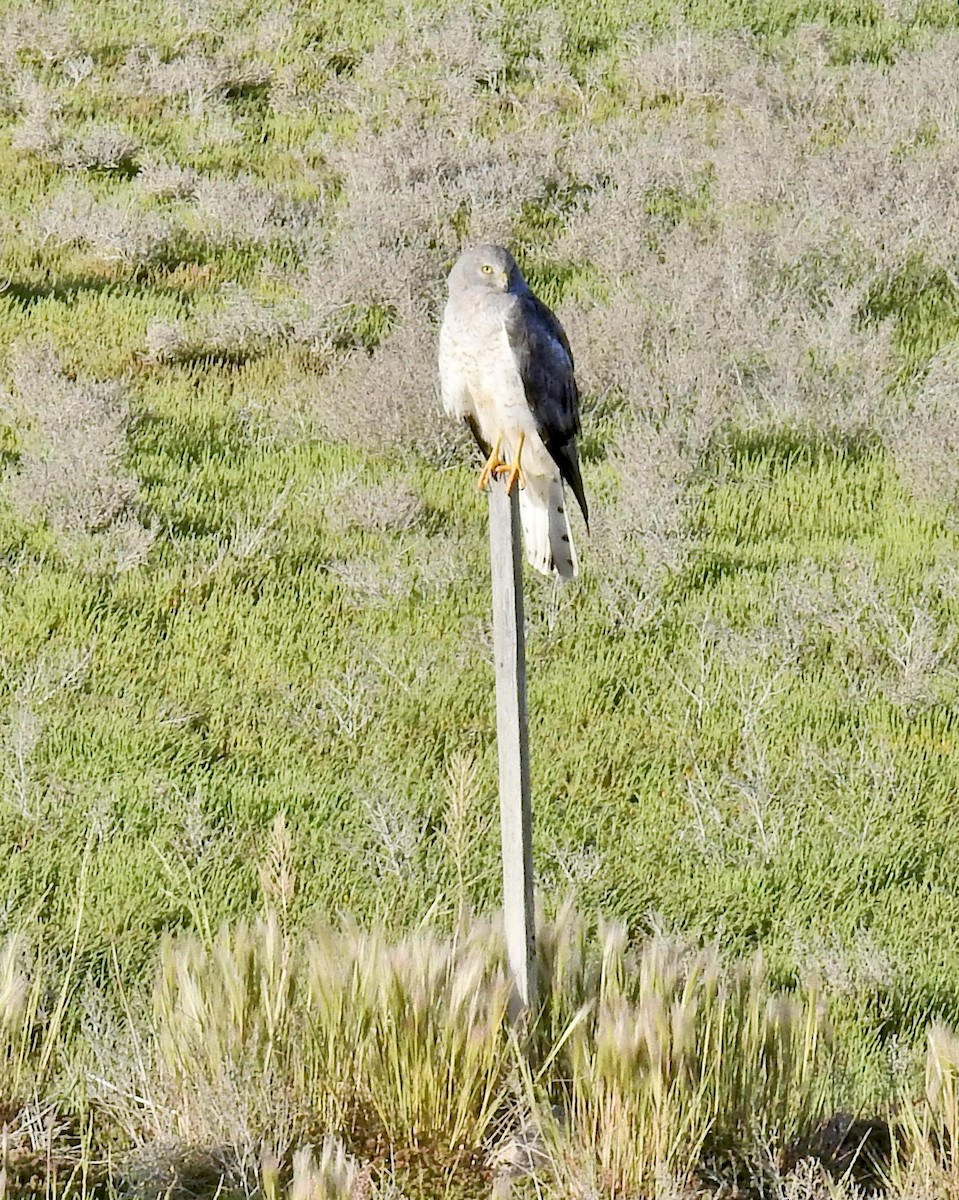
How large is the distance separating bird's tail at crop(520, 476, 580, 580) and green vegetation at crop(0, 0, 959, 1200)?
2.34ft

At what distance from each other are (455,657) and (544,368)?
1.49 metres

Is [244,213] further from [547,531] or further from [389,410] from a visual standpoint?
[547,531]

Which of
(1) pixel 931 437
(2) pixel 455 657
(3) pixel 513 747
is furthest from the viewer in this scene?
(1) pixel 931 437

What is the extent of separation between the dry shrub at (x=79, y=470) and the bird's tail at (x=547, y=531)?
2257 mm

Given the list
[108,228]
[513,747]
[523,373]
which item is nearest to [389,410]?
[523,373]

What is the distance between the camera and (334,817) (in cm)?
490

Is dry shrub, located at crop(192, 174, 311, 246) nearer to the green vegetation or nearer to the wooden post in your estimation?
the green vegetation

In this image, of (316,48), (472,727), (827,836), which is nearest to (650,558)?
(472,727)

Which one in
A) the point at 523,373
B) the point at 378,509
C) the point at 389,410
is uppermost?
the point at 523,373

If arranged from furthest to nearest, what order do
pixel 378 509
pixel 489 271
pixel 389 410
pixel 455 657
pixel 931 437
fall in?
pixel 389 410 → pixel 931 437 → pixel 378 509 → pixel 455 657 → pixel 489 271

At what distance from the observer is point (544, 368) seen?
4.71 m

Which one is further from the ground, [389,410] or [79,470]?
[389,410]

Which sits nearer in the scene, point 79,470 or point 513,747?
point 513,747

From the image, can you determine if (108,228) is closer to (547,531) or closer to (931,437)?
(931,437)
